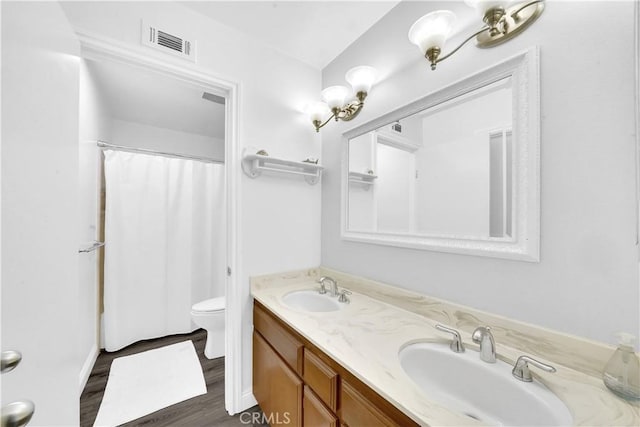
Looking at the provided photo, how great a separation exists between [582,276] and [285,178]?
146cm

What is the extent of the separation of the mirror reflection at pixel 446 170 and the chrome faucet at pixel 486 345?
0.35 meters

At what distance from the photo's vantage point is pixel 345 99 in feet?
5.01

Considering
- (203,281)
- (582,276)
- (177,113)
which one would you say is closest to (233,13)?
(177,113)

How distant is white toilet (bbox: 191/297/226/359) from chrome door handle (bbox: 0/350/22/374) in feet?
5.06

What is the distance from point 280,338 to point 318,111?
4.56 ft

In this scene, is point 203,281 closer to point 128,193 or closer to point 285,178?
point 128,193

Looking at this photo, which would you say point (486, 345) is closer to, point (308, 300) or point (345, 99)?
point (308, 300)

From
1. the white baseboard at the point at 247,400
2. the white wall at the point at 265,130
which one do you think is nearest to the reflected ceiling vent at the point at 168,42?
the white wall at the point at 265,130

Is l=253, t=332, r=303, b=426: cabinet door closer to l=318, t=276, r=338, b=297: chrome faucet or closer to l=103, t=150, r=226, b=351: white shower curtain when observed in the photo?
l=318, t=276, r=338, b=297: chrome faucet

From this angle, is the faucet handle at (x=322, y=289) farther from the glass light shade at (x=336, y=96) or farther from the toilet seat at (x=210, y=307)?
the glass light shade at (x=336, y=96)

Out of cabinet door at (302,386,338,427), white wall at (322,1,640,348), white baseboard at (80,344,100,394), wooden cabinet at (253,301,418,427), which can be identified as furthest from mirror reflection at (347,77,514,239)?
white baseboard at (80,344,100,394)

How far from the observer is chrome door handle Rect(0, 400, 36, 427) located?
1.46 feet

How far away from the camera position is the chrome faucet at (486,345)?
77cm

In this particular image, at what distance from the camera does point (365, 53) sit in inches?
57.4
